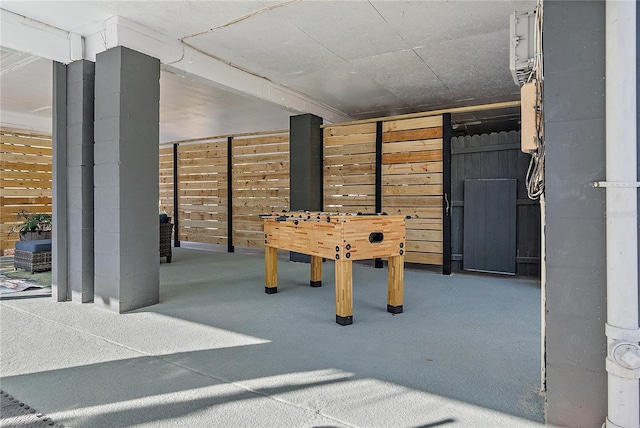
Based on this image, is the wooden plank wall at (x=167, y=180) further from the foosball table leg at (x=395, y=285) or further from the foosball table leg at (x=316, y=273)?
the foosball table leg at (x=395, y=285)

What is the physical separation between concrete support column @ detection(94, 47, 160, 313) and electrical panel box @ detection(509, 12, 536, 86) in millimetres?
3379

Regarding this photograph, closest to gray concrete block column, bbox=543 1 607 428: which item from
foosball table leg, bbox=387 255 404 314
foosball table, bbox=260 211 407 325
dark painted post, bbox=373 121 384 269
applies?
foosball table, bbox=260 211 407 325

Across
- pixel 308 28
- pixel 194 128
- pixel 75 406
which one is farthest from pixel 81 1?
pixel 194 128

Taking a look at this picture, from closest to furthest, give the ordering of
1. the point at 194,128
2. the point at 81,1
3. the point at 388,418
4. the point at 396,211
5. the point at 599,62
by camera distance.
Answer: the point at 599,62
the point at 388,418
the point at 81,1
the point at 396,211
the point at 194,128

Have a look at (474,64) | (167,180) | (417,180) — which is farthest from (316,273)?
(167,180)

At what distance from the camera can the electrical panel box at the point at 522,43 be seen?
9.69ft

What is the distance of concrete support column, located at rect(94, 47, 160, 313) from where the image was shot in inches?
152

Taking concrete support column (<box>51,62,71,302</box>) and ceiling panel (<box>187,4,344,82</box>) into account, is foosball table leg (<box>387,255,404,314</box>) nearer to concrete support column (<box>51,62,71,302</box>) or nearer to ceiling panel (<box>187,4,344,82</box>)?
ceiling panel (<box>187,4,344,82</box>)

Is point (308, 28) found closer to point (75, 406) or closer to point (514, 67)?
point (514, 67)

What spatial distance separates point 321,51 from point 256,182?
4143mm

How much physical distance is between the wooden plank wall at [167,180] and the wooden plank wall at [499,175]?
22.0 feet

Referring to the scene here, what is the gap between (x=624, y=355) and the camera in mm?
1634

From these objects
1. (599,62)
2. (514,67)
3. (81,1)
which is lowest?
(599,62)

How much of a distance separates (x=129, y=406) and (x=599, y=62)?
2.80 m
